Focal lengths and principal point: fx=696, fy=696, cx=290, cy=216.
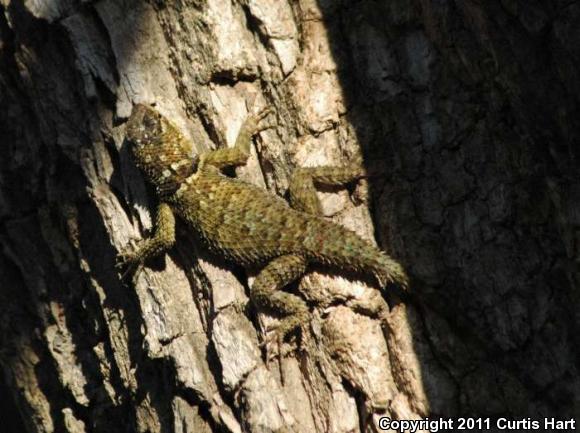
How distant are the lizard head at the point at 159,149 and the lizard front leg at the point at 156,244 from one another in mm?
198

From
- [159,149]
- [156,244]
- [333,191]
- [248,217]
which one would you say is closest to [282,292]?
[248,217]

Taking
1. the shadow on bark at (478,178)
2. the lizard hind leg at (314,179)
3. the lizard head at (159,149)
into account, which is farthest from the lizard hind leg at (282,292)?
the lizard head at (159,149)

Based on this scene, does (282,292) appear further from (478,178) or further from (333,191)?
(478,178)

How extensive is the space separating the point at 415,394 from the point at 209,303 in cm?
145

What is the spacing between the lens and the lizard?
446cm

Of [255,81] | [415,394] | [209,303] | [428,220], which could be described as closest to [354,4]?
[255,81]

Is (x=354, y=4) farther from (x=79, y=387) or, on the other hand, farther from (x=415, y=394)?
(x=79, y=387)

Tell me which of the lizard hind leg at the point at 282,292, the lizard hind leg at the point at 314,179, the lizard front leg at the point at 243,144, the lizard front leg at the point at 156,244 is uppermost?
the lizard front leg at the point at 243,144

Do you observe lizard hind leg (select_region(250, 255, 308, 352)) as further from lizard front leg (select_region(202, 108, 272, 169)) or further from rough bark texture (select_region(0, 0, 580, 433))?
lizard front leg (select_region(202, 108, 272, 169))

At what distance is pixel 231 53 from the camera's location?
4777 millimetres

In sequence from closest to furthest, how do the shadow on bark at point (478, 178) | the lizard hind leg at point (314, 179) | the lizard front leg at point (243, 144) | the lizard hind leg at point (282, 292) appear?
the shadow on bark at point (478, 178) < the lizard hind leg at point (282, 292) < the lizard hind leg at point (314, 179) < the lizard front leg at point (243, 144)

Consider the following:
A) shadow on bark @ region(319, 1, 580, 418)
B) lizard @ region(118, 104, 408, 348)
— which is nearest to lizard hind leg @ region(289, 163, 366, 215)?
lizard @ region(118, 104, 408, 348)

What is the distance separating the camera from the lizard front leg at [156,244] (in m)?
4.82

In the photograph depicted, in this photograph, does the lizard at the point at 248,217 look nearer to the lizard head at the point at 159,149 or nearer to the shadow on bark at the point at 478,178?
the lizard head at the point at 159,149
